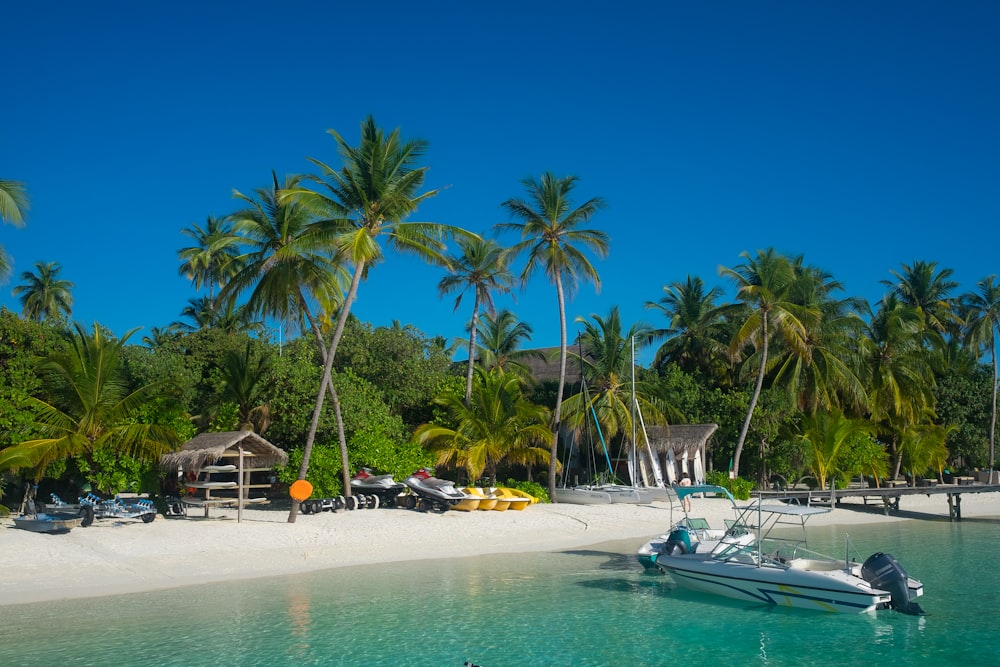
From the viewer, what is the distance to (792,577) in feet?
46.3

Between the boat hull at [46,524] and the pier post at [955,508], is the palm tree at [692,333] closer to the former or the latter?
the pier post at [955,508]

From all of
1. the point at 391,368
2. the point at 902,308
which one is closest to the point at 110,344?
the point at 391,368

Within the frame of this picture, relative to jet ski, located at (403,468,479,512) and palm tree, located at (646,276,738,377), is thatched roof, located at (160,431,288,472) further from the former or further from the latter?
palm tree, located at (646,276,738,377)

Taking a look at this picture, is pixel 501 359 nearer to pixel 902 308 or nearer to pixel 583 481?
pixel 583 481

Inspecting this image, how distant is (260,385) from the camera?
1095 inches

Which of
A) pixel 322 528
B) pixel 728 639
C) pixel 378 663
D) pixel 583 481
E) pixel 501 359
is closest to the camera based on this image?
pixel 378 663

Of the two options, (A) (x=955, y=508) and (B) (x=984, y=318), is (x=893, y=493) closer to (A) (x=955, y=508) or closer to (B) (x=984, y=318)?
(A) (x=955, y=508)

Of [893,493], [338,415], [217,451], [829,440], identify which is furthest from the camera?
[829,440]

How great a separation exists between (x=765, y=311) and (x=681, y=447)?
22.0 ft

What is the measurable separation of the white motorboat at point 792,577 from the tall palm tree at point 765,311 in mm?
18289

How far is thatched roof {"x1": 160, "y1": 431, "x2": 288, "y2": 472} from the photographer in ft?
72.0

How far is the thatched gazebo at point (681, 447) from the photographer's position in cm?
3366

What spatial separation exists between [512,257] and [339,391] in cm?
820

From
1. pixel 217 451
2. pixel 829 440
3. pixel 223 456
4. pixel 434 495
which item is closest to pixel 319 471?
pixel 223 456
